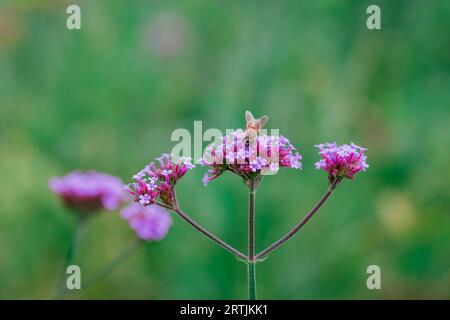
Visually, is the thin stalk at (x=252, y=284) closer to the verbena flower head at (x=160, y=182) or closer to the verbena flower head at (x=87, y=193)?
the verbena flower head at (x=160, y=182)

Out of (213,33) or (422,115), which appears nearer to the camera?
(422,115)

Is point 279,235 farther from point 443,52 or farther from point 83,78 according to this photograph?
point 83,78

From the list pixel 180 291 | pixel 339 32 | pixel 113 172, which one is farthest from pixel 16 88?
pixel 339 32

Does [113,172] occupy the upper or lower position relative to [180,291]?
upper

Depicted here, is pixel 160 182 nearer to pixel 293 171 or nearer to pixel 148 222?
pixel 148 222

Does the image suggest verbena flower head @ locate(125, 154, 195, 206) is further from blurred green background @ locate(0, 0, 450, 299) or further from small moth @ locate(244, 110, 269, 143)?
blurred green background @ locate(0, 0, 450, 299)

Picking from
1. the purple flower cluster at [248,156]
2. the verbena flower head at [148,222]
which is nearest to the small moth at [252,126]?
the purple flower cluster at [248,156]

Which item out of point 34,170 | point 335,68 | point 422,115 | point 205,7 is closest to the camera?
point 34,170

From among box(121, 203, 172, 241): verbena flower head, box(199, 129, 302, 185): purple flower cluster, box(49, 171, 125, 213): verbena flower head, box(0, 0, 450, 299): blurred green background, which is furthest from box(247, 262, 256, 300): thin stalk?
box(0, 0, 450, 299): blurred green background
